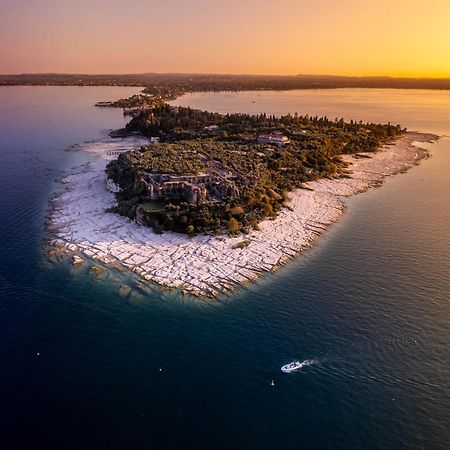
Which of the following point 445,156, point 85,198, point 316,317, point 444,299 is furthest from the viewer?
point 445,156

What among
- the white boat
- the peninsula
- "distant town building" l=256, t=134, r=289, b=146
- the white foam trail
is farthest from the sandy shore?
"distant town building" l=256, t=134, r=289, b=146

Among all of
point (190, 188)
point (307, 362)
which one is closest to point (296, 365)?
point (307, 362)

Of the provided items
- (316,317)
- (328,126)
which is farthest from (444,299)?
(328,126)

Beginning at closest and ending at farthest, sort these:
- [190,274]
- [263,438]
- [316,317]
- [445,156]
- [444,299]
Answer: [263,438], [316,317], [444,299], [190,274], [445,156]

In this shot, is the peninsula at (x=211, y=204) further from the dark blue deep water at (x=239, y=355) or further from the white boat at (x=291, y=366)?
the white boat at (x=291, y=366)

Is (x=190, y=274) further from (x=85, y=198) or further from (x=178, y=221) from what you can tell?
(x=85, y=198)

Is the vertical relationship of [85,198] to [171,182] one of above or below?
below

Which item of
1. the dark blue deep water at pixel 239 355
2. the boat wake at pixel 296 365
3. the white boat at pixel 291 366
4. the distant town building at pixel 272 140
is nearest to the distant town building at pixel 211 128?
the distant town building at pixel 272 140
